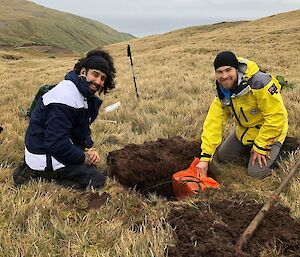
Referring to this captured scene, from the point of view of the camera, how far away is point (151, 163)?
4629mm

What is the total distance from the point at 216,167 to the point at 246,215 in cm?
164

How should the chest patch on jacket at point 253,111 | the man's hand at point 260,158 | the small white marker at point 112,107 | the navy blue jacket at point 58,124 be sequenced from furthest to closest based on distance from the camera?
the small white marker at point 112,107 → the chest patch on jacket at point 253,111 → the man's hand at point 260,158 → the navy blue jacket at point 58,124

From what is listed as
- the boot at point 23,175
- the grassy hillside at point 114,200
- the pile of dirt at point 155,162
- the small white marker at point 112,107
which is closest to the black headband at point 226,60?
the pile of dirt at point 155,162

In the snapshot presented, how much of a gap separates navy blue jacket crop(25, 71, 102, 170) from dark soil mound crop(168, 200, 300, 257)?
4.82 ft

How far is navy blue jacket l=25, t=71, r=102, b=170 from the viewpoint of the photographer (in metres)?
3.98

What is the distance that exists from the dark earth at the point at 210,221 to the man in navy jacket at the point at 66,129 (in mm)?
486

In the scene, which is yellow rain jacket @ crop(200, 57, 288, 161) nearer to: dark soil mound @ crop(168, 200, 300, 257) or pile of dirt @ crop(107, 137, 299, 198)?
pile of dirt @ crop(107, 137, 299, 198)

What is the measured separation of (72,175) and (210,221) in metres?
1.85

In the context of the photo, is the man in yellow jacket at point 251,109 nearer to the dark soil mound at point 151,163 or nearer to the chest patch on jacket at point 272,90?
the chest patch on jacket at point 272,90

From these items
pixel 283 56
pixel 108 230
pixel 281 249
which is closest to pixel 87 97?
pixel 108 230

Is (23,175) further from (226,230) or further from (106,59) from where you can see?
(226,230)

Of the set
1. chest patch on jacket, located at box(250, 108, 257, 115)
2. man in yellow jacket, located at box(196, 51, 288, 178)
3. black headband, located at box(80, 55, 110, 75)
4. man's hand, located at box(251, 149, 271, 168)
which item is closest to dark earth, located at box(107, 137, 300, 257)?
man in yellow jacket, located at box(196, 51, 288, 178)

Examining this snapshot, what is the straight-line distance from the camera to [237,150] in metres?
5.21

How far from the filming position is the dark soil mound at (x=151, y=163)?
4461 millimetres
